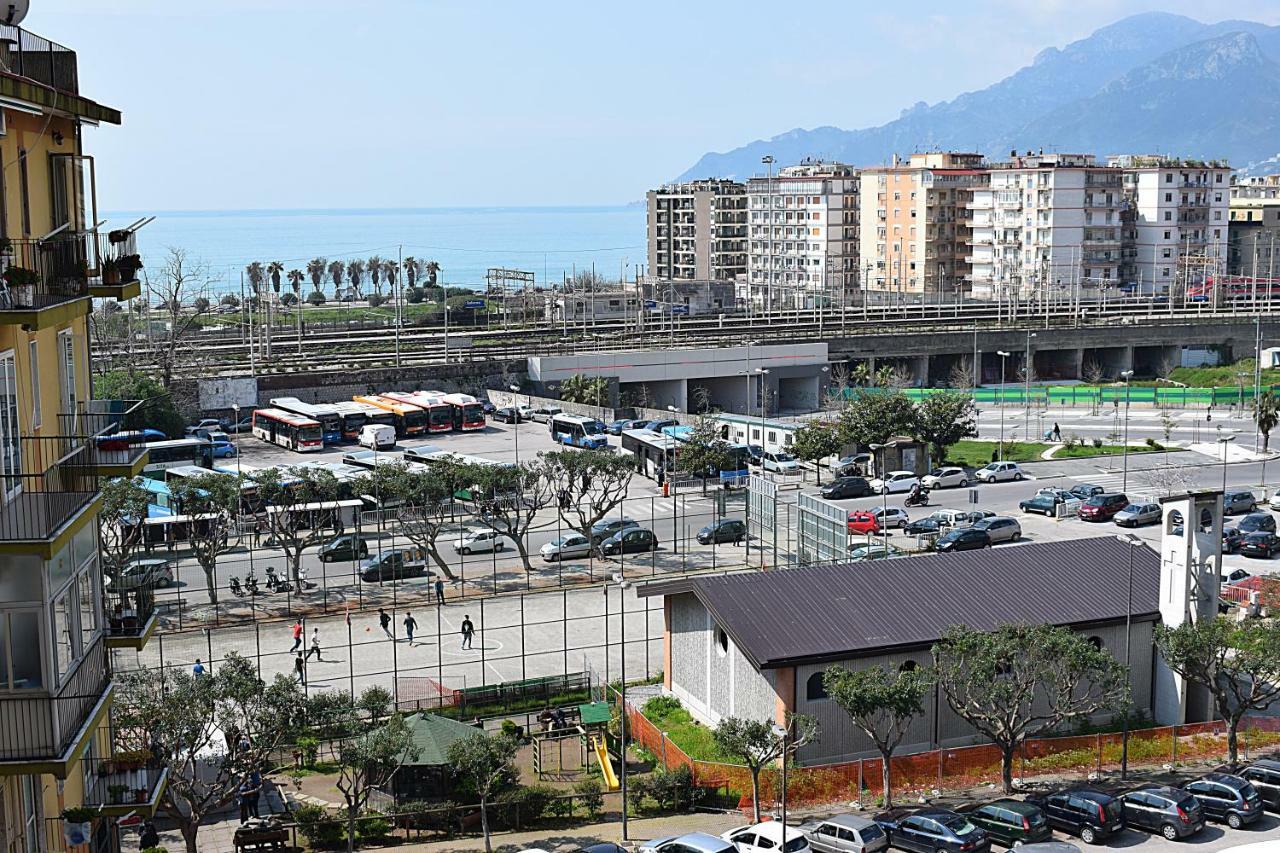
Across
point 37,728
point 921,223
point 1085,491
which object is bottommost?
point 1085,491

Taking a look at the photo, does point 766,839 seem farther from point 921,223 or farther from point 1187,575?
point 921,223

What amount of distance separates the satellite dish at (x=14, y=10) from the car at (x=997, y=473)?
44593mm

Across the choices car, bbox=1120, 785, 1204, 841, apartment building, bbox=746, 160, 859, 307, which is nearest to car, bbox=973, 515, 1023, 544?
car, bbox=1120, 785, 1204, 841

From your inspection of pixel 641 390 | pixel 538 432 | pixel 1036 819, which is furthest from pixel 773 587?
pixel 641 390

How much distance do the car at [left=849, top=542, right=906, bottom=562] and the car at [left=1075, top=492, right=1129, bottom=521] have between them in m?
8.30

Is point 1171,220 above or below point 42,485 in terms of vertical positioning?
above

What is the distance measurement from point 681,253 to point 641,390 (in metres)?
71.5

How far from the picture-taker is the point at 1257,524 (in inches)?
1682

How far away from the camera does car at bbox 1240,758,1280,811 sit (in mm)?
23219

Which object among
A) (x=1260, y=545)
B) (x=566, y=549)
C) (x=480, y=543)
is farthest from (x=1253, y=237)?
(x=480, y=543)

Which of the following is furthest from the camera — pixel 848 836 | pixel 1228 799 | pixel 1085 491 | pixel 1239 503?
pixel 1085 491

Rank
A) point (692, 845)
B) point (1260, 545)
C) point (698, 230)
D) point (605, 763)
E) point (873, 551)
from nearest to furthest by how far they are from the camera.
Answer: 1. point (692, 845)
2. point (605, 763)
3. point (873, 551)
4. point (1260, 545)
5. point (698, 230)

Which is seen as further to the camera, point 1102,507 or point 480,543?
point 1102,507

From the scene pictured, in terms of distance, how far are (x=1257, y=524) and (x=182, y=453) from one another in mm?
37597
